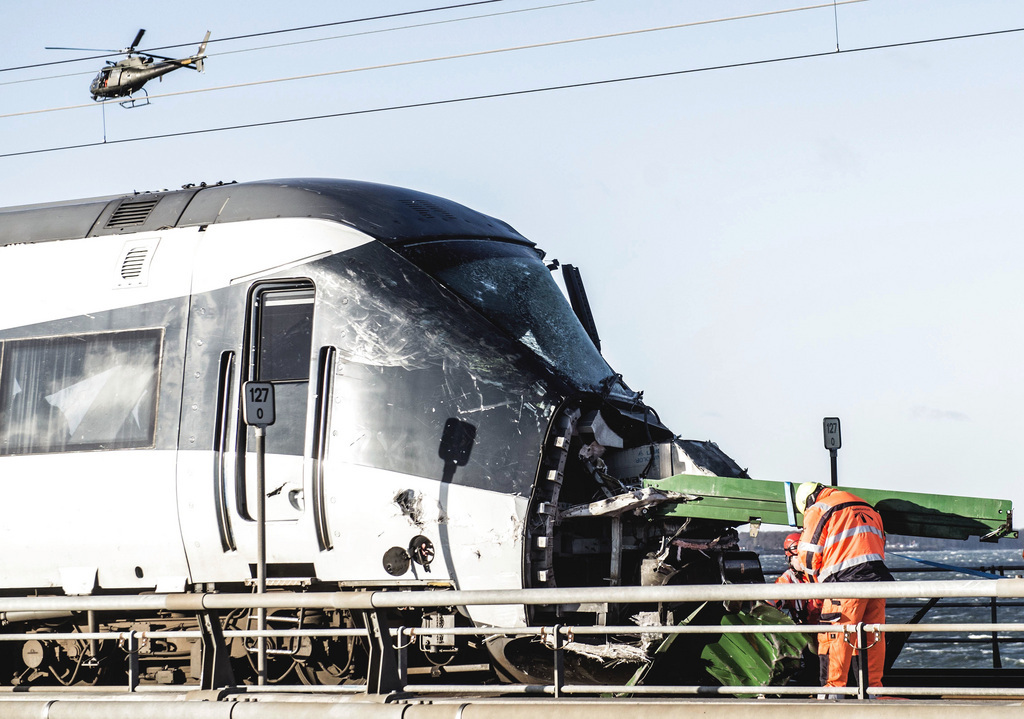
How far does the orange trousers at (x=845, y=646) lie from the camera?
743 centimetres

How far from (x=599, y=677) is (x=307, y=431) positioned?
292cm

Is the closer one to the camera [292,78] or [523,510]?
[523,510]

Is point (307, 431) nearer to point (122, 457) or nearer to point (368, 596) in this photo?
point (122, 457)

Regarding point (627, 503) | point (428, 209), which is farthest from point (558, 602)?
point (428, 209)

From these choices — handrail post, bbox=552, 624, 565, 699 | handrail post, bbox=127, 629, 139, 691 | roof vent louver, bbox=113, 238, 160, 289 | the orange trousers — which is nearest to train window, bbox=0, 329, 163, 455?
roof vent louver, bbox=113, 238, 160, 289

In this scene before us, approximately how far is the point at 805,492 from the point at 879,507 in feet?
1.81

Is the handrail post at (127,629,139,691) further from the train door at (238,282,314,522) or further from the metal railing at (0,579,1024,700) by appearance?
the train door at (238,282,314,522)

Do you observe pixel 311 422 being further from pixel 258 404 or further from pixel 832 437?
pixel 832 437

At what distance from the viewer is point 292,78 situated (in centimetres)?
1344

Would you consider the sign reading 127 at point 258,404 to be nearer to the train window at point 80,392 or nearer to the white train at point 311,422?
the white train at point 311,422

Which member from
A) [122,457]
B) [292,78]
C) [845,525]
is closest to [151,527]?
[122,457]

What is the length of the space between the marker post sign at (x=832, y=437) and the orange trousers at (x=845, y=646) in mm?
3555

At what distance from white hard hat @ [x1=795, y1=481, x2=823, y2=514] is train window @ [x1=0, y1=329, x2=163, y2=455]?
202 inches

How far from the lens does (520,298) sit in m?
9.45
